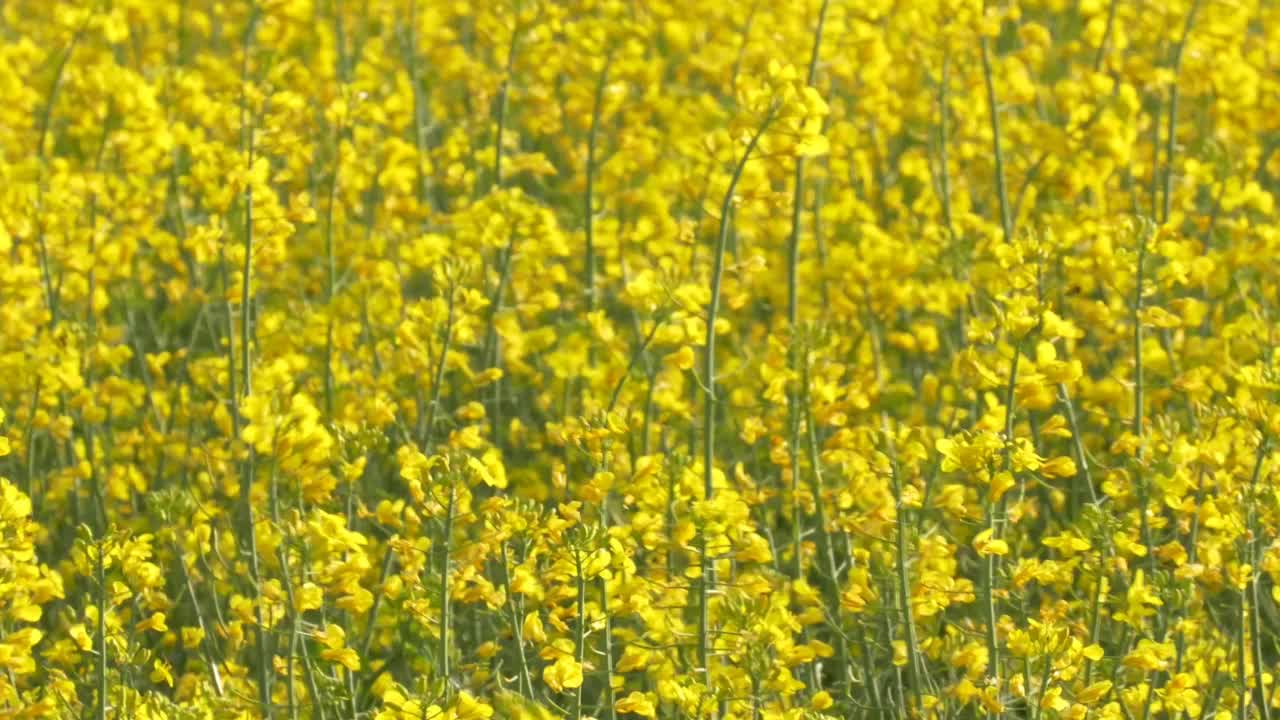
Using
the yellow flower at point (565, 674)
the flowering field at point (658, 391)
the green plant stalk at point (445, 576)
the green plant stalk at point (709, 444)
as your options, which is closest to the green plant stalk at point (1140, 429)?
the flowering field at point (658, 391)

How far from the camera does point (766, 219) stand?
6062 millimetres

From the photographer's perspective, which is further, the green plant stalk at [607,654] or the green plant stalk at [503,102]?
the green plant stalk at [503,102]

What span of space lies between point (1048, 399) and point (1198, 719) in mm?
647

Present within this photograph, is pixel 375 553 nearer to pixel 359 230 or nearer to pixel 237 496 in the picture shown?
pixel 237 496

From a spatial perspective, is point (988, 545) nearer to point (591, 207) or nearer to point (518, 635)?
point (518, 635)

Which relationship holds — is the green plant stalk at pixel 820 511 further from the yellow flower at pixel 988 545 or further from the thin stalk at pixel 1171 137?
the thin stalk at pixel 1171 137

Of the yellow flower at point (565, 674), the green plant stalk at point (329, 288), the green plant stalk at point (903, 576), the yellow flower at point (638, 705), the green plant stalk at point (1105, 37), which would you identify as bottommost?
the yellow flower at point (638, 705)

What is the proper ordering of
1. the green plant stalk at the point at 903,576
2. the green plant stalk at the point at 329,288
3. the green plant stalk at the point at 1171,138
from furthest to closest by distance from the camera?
the green plant stalk at the point at 1171,138 < the green plant stalk at the point at 329,288 < the green plant stalk at the point at 903,576

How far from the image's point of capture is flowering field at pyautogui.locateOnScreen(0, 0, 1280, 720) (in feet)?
10.7


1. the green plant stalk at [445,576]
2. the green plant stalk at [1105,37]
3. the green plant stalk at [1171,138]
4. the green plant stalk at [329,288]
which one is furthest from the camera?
the green plant stalk at [1105,37]

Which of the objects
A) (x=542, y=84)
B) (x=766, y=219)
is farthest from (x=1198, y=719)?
(x=542, y=84)

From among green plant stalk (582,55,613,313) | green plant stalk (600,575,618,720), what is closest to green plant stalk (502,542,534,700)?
green plant stalk (600,575,618,720)

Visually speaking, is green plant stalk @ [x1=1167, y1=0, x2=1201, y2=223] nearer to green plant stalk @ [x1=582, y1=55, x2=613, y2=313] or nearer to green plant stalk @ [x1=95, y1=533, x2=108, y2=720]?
green plant stalk @ [x1=582, y1=55, x2=613, y2=313]

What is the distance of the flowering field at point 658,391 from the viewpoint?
10.7 ft
